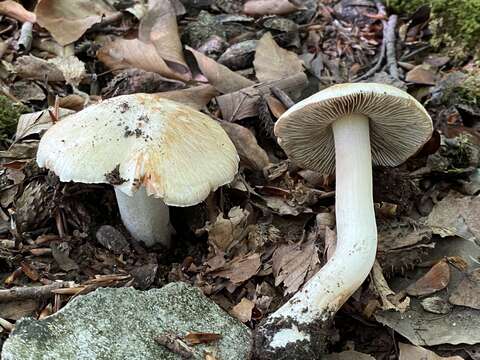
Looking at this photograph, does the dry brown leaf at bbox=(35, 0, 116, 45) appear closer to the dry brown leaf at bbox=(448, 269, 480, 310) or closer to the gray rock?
the gray rock

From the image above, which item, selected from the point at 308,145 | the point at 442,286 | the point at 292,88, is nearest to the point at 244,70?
the point at 292,88

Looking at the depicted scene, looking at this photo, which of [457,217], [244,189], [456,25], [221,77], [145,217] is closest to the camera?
[145,217]

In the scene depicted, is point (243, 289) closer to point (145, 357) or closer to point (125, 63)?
point (145, 357)

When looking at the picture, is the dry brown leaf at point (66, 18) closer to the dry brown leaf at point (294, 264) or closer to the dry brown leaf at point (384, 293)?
the dry brown leaf at point (294, 264)

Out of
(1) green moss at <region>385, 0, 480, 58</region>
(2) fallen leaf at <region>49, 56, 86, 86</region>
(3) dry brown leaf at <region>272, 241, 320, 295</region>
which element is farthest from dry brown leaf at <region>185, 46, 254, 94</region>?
(1) green moss at <region>385, 0, 480, 58</region>

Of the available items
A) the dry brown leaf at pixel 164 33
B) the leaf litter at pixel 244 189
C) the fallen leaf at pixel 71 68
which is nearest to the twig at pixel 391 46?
the leaf litter at pixel 244 189

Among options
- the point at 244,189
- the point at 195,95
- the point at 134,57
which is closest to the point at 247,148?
the point at 244,189

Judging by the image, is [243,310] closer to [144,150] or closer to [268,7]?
[144,150]
